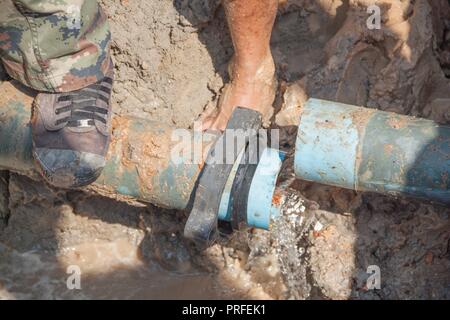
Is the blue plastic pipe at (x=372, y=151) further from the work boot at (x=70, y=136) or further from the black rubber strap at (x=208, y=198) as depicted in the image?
the work boot at (x=70, y=136)

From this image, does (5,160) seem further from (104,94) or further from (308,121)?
(308,121)

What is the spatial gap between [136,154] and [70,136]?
0.25m

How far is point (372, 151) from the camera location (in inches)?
80.1

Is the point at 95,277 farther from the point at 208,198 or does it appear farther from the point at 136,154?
the point at 208,198

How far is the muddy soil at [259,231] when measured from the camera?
2342mm

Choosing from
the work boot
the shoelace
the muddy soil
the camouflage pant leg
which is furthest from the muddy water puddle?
the camouflage pant leg

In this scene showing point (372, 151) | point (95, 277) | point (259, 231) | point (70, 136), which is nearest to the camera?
point (372, 151)

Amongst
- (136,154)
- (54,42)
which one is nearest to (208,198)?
(136,154)

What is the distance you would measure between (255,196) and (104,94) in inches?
28.1

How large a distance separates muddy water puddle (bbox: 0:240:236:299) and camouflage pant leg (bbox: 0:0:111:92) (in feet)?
3.09

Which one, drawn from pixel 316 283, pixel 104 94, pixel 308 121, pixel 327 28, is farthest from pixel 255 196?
pixel 327 28

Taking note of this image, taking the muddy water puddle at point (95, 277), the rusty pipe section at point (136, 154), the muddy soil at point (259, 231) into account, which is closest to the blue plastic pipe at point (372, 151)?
the muddy soil at point (259, 231)

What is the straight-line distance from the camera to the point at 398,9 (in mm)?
2402

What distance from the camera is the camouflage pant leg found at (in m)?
2.05
